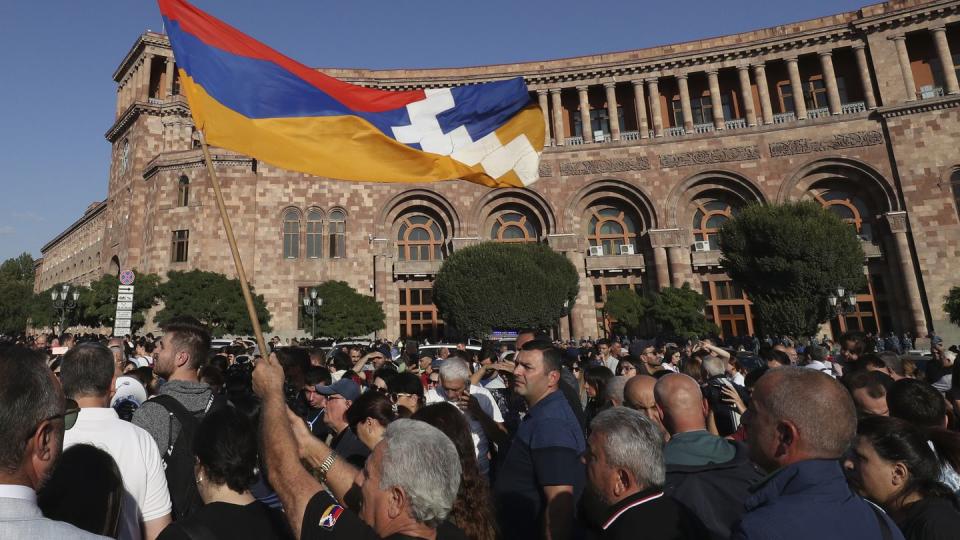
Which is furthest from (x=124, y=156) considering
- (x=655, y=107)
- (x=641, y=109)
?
(x=655, y=107)

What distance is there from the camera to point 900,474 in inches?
111

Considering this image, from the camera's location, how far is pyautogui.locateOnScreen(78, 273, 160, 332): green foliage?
2500 centimetres

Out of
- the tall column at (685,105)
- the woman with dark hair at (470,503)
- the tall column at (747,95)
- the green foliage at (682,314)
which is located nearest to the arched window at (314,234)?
the green foliage at (682,314)

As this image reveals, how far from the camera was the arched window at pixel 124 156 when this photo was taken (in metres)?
36.7

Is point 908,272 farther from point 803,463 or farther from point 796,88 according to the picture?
A: point 803,463

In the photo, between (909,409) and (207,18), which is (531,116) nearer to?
(207,18)

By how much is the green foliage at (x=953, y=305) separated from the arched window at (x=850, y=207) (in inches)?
216

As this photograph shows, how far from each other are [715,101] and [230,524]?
34.6 m

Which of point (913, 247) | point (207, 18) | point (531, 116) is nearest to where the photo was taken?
point (207, 18)

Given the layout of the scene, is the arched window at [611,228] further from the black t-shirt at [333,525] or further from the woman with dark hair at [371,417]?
the black t-shirt at [333,525]

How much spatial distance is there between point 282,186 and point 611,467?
31.0 metres

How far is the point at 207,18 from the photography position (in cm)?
573

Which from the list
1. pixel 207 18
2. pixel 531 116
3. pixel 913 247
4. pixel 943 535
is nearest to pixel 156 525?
pixel 943 535

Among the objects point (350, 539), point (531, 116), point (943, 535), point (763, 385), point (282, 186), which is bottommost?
point (943, 535)
